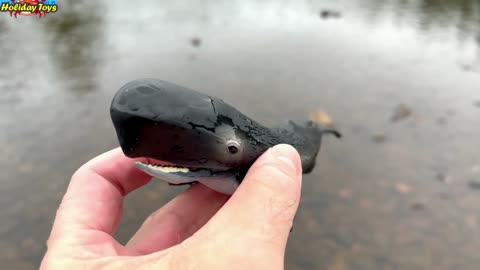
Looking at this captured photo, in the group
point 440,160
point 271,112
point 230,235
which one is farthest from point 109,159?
point 440,160

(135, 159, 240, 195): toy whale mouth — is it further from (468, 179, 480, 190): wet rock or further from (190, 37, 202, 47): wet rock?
(190, 37, 202, 47): wet rock

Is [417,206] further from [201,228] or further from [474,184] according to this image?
[201,228]

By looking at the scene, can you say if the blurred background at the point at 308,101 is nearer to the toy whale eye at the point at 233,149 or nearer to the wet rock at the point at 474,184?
the wet rock at the point at 474,184

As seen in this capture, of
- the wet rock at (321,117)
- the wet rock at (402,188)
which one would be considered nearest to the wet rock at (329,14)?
the wet rock at (321,117)

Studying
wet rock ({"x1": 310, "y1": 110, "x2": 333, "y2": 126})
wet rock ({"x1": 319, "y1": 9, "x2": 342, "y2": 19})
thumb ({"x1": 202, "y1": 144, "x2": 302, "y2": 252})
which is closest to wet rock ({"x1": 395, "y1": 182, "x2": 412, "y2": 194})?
wet rock ({"x1": 310, "y1": 110, "x2": 333, "y2": 126})

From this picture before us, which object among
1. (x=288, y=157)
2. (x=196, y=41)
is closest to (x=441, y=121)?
(x=288, y=157)

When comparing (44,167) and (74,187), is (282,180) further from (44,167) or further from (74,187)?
(44,167)
